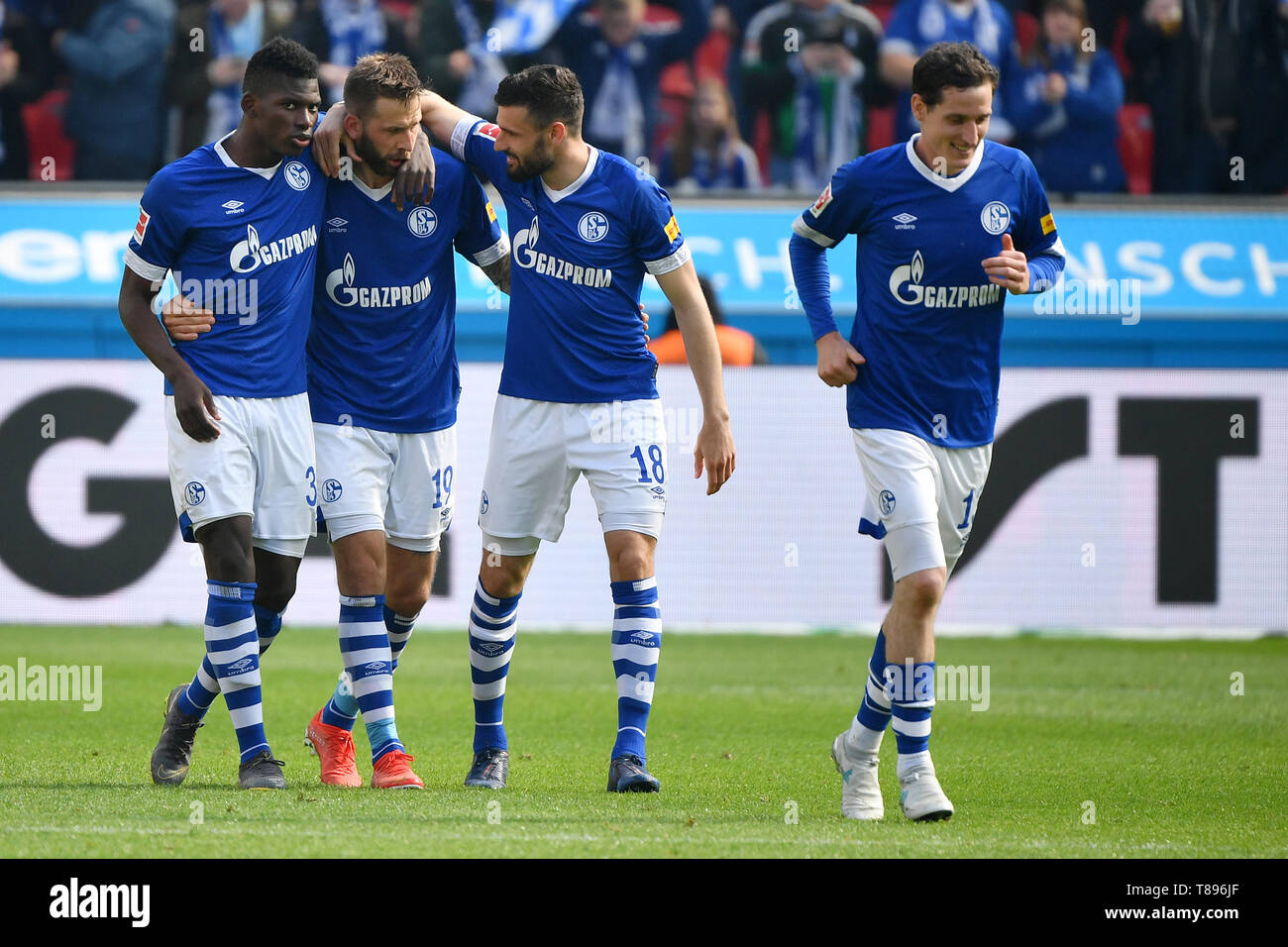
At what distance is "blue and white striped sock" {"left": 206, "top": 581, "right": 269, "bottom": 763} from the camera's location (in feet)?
18.6

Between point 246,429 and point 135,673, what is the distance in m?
3.95

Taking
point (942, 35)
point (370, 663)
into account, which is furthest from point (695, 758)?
point (942, 35)

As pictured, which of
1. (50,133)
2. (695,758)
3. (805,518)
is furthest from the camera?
(50,133)

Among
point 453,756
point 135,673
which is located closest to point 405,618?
point 453,756

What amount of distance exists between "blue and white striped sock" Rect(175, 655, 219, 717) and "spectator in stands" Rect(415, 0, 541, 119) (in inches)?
360

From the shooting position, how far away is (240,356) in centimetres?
572

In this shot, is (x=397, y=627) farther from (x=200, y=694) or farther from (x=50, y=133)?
(x=50, y=133)

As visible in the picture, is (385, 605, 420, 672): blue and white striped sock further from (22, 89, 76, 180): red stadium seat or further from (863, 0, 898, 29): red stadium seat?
(863, 0, 898, 29): red stadium seat

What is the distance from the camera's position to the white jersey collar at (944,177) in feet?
18.3

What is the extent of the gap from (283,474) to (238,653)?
24.8 inches

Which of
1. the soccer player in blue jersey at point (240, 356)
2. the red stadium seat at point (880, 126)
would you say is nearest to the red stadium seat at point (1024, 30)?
the red stadium seat at point (880, 126)

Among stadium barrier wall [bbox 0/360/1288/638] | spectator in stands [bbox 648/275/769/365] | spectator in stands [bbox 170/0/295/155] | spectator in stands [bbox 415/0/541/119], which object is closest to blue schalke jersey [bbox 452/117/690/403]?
stadium barrier wall [bbox 0/360/1288/638]

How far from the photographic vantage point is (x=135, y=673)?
30.1 feet

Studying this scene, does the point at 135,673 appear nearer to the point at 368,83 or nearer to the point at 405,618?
the point at 405,618
